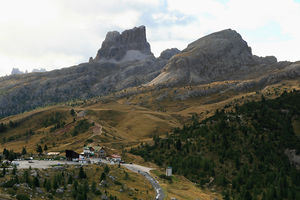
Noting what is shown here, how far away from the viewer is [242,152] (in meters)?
130

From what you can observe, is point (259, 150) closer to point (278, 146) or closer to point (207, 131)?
point (278, 146)

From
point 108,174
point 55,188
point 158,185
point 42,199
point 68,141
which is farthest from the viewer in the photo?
point 68,141

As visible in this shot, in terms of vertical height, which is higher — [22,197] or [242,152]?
[22,197]

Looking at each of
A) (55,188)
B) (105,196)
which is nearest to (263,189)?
(105,196)

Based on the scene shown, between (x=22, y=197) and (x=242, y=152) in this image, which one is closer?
(x=22, y=197)

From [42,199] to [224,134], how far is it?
99.5 m

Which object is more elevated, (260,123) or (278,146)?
(260,123)

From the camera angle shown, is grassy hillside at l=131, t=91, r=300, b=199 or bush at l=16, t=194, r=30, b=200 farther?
grassy hillside at l=131, t=91, r=300, b=199

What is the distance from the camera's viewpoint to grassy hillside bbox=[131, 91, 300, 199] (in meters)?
107

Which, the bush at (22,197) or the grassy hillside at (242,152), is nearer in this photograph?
the bush at (22,197)

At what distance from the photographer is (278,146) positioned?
135 meters

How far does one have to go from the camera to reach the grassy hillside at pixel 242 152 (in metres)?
107

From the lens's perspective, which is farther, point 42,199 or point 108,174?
point 108,174

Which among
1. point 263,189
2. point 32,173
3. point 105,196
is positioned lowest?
point 263,189
